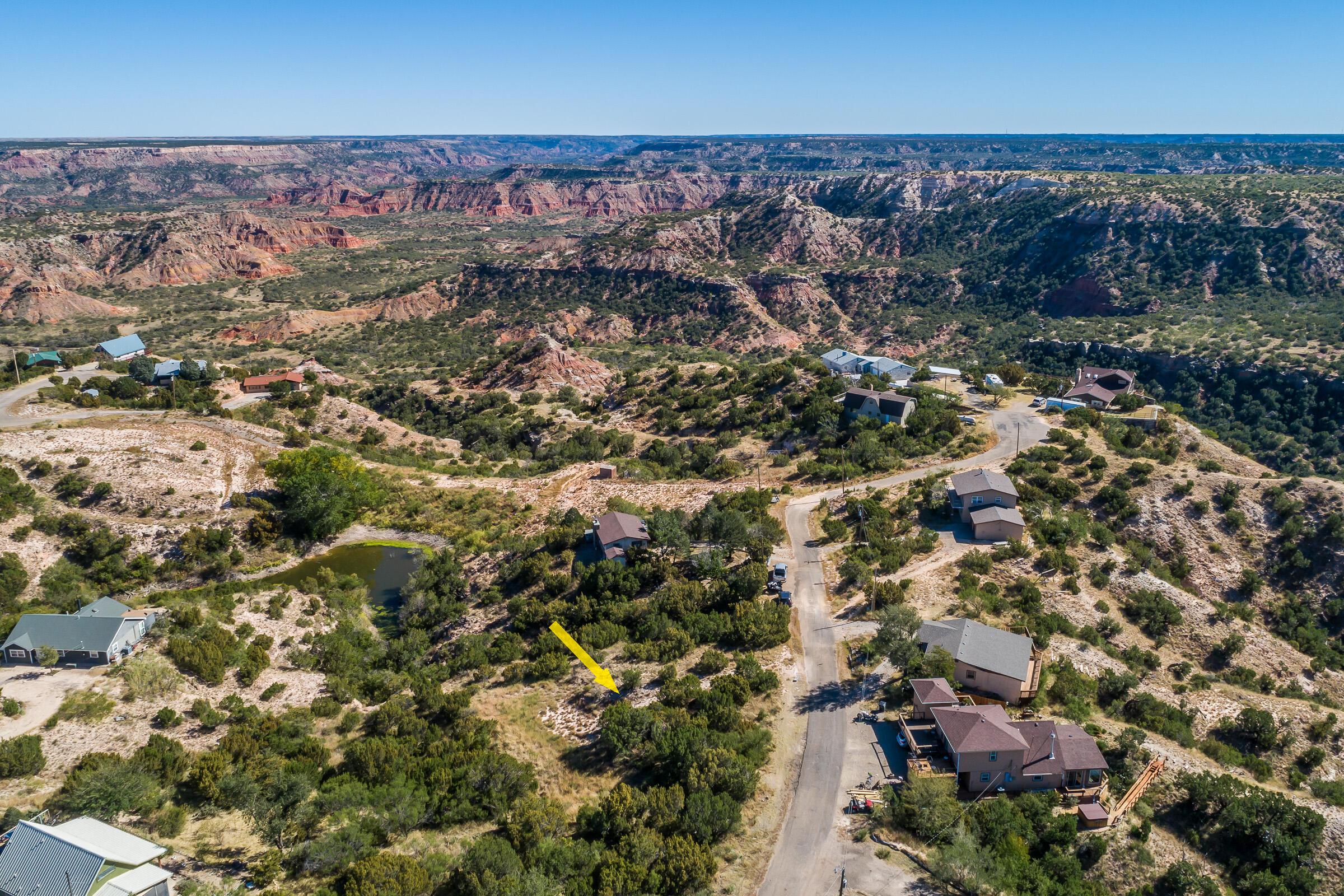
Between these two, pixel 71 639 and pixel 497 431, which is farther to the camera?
pixel 497 431

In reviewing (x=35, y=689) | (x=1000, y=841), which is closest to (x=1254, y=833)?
(x=1000, y=841)

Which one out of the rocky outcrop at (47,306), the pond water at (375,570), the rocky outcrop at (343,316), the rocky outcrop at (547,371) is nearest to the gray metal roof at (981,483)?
the pond water at (375,570)

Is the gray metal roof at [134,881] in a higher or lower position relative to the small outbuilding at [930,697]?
higher

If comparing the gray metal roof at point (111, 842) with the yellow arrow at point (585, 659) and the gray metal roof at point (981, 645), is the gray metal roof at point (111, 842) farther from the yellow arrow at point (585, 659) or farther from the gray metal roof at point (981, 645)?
the gray metal roof at point (981, 645)

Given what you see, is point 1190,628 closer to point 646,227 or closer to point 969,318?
point 969,318

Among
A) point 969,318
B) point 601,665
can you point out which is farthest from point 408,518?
point 969,318

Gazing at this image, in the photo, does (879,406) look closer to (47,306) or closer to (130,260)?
(47,306)

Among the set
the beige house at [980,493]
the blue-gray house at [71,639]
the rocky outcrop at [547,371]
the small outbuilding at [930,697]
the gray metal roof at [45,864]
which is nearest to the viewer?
the gray metal roof at [45,864]
